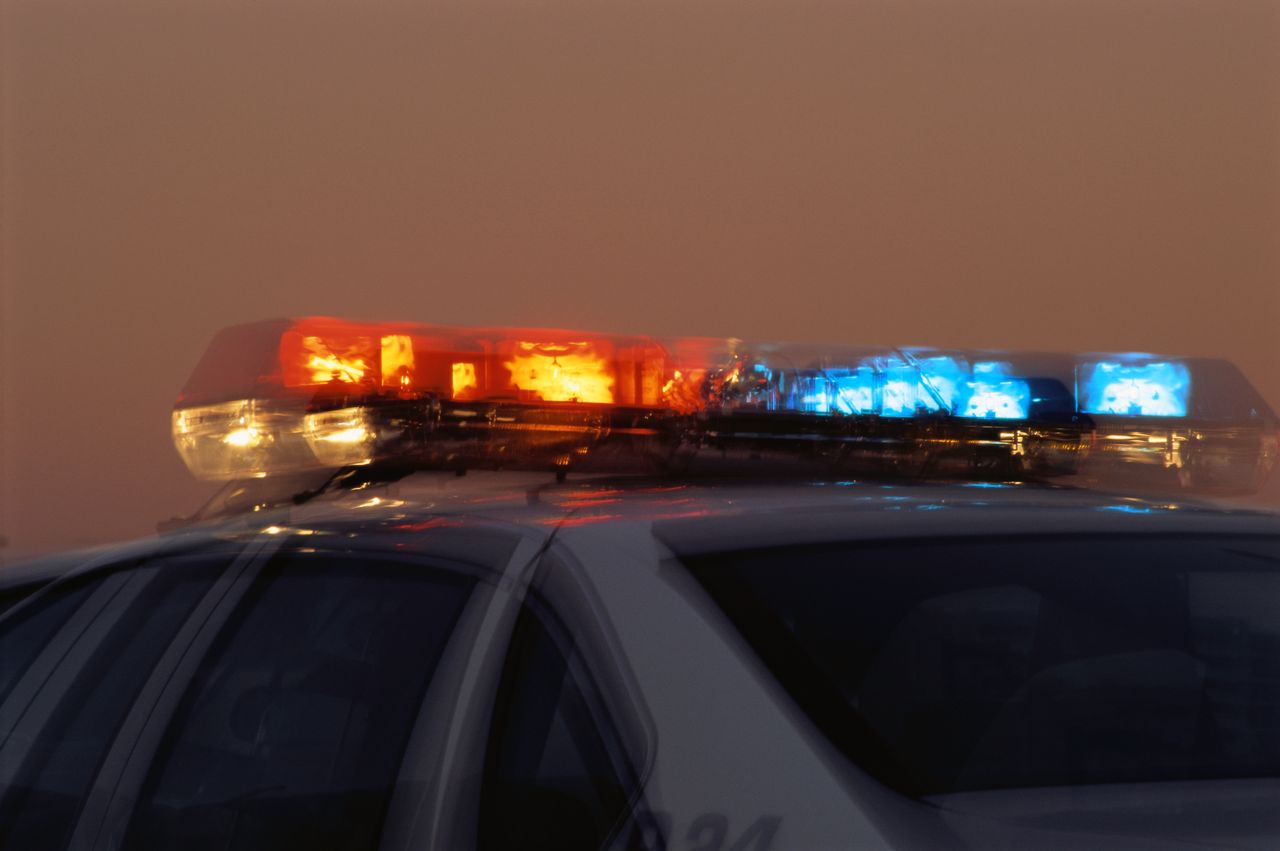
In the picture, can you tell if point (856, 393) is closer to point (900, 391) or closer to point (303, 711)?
point (900, 391)

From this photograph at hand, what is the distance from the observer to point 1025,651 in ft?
6.19

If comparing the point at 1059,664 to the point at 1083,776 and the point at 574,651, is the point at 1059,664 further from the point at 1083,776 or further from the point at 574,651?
the point at 574,651

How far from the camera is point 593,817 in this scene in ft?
4.81

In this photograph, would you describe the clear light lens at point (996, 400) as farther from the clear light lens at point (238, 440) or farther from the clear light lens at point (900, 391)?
the clear light lens at point (238, 440)

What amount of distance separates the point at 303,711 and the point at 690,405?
709mm

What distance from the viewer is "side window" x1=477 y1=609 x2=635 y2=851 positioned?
1472mm

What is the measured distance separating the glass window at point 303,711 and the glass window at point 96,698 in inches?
6.9

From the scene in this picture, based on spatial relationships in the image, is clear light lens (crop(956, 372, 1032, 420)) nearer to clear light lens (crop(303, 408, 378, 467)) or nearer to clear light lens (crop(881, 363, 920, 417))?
clear light lens (crop(881, 363, 920, 417))

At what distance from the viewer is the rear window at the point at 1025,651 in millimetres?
1534

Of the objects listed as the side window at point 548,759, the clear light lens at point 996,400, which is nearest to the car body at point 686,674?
the side window at point 548,759

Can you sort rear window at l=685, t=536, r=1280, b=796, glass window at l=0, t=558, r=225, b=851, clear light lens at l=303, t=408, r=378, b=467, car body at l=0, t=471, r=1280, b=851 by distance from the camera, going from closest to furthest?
car body at l=0, t=471, r=1280, b=851
rear window at l=685, t=536, r=1280, b=796
clear light lens at l=303, t=408, r=378, b=467
glass window at l=0, t=558, r=225, b=851

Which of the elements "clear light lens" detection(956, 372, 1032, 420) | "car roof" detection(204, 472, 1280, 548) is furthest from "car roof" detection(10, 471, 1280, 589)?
"clear light lens" detection(956, 372, 1032, 420)

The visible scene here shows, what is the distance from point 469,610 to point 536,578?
0.13 m

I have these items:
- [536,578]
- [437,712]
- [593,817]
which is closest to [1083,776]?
[593,817]
